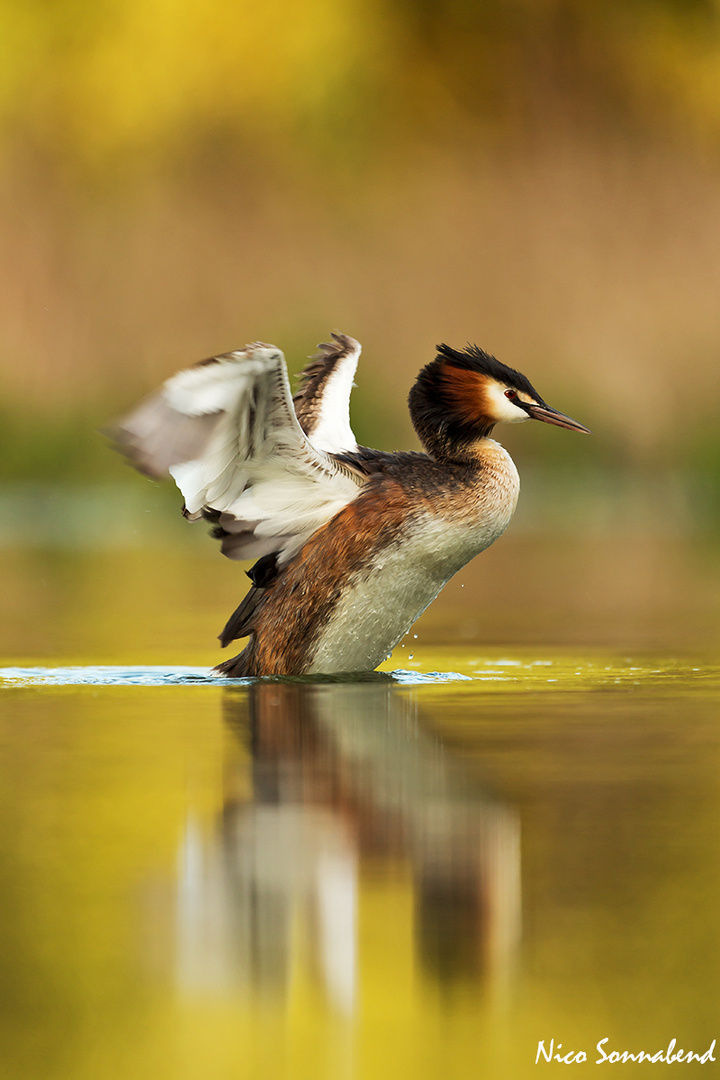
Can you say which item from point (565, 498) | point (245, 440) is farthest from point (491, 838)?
point (565, 498)

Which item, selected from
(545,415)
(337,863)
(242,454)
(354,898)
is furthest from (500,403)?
(354,898)

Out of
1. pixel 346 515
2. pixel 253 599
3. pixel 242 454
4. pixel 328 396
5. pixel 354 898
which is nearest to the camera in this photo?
pixel 354 898

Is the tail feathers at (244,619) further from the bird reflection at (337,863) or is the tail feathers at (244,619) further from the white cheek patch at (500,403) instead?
the bird reflection at (337,863)

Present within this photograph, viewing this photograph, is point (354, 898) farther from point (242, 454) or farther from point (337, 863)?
point (242, 454)

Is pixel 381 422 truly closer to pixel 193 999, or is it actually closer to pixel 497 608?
pixel 497 608

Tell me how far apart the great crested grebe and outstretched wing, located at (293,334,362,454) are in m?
0.76

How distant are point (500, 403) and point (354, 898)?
4.32 m

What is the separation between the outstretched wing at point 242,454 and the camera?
20.8ft

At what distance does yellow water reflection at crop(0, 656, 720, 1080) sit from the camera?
2764 millimetres

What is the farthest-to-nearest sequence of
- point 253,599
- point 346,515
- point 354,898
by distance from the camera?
point 253,599, point 346,515, point 354,898

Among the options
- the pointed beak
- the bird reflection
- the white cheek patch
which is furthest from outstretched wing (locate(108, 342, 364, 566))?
the bird reflection

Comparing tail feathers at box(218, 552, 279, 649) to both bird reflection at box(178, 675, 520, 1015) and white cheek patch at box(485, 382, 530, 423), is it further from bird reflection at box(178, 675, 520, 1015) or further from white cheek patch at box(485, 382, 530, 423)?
bird reflection at box(178, 675, 520, 1015)

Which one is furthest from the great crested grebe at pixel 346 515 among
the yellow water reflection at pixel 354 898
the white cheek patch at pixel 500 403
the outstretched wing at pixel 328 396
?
the yellow water reflection at pixel 354 898

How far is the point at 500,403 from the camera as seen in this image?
24.6 feet
